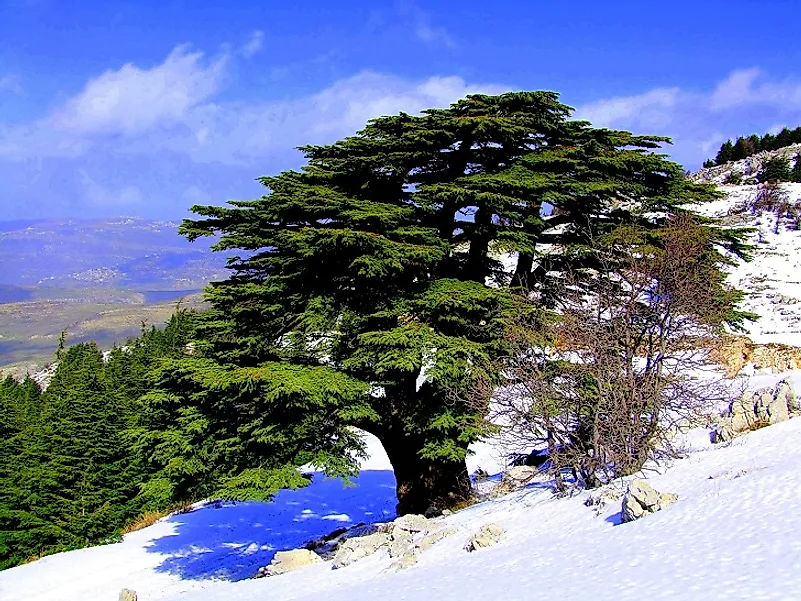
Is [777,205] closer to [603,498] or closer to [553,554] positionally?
[603,498]

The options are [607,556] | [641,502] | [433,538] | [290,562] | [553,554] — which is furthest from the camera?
[290,562]

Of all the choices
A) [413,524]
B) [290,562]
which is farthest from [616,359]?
[290,562]

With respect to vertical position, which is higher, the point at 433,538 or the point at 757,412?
the point at 757,412

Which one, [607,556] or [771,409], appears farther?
[771,409]

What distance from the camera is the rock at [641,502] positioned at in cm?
876

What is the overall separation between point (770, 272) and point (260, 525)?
29854 millimetres

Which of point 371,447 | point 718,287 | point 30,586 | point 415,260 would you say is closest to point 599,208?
point 718,287

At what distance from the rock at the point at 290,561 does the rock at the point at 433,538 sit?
270 cm

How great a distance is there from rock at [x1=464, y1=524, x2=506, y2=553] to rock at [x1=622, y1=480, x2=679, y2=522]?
1827 mm

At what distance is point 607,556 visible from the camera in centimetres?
750

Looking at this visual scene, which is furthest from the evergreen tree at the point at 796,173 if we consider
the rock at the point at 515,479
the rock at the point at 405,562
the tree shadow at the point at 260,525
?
the rock at the point at 405,562

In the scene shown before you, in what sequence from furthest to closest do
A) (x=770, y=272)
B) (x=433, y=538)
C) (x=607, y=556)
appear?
(x=770, y=272) < (x=433, y=538) < (x=607, y=556)

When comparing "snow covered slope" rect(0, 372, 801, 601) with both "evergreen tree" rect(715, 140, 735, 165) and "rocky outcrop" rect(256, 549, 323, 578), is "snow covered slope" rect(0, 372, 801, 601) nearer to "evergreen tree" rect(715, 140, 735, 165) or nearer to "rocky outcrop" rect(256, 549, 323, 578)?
"rocky outcrop" rect(256, 549, 323, 578)

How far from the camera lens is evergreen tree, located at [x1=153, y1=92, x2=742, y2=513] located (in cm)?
1267
